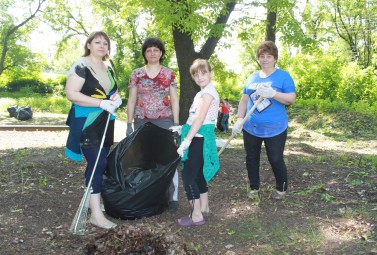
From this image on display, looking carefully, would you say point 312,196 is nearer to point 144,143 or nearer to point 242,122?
point 242,122

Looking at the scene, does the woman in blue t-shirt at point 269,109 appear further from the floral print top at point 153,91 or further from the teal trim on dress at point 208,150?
the floral print top at point 153,91

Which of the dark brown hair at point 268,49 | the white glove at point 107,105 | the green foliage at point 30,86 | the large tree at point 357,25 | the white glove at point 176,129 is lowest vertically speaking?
the green foliage at point 30,86

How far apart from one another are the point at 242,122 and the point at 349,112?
1114cm

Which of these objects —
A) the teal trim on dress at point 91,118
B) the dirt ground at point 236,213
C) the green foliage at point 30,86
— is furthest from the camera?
the green foliage at point 30,86

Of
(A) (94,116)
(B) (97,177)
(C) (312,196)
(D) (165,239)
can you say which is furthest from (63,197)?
(C) (312,196)

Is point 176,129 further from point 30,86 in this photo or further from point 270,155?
point 30,86

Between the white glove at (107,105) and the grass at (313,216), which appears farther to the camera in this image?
the white glove at (107,105)

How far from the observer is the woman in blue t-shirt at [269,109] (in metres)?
3.66

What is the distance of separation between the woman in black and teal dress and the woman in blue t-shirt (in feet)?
4.46

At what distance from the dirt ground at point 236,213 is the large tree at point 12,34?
63.4 feet

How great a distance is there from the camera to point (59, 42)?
953 inches

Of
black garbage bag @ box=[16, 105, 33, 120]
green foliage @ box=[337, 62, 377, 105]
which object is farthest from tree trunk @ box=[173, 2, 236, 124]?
green foliage @ box=[337, 62, 377, 105]

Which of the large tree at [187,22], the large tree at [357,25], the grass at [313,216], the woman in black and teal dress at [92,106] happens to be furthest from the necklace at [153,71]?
the large tree at [357,25]

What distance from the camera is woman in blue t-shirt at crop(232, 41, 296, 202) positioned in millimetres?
3660
